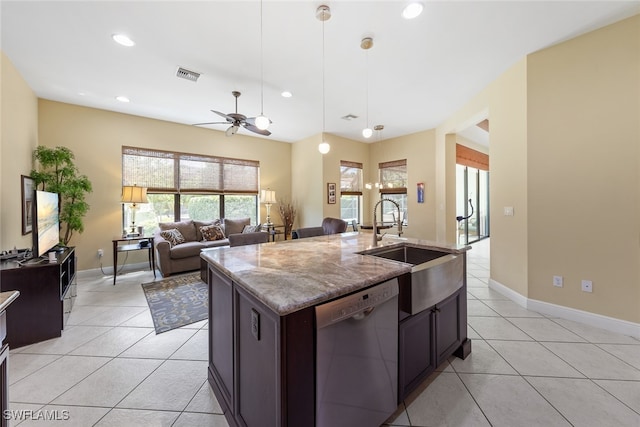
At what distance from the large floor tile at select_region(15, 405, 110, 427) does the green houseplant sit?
A: 309 centimetres

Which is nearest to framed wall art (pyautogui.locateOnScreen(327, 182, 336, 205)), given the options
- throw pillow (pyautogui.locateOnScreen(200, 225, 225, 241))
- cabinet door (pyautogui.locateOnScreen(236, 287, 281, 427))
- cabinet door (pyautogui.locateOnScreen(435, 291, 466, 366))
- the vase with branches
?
the vase with branches

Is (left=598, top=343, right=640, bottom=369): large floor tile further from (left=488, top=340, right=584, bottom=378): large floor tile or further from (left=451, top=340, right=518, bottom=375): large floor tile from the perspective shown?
(left=451, top=340, right=518, bottom=375): large floor tile

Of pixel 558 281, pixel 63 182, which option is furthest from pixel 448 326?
pixel 63 182

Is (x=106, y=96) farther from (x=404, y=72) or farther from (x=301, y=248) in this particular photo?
(x=404, y=72)

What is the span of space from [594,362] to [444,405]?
147cm

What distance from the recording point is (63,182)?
373 centimetres

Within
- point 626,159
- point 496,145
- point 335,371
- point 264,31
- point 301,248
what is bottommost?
point 335,371

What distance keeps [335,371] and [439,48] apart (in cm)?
334

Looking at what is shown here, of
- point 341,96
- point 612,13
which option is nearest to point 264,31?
point 341,96

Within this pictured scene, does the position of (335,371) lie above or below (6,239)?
below

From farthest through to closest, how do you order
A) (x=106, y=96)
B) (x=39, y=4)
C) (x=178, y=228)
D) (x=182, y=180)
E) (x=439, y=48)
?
(x=182, y=180) < (x=178, y=228) < (x=106, y=96) < (x=439, y=48) < (x=39, y=4)

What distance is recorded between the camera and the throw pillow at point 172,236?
14.8ft

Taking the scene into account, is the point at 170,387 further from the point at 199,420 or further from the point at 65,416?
the point at 65,416

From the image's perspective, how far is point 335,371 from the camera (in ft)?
3.56
